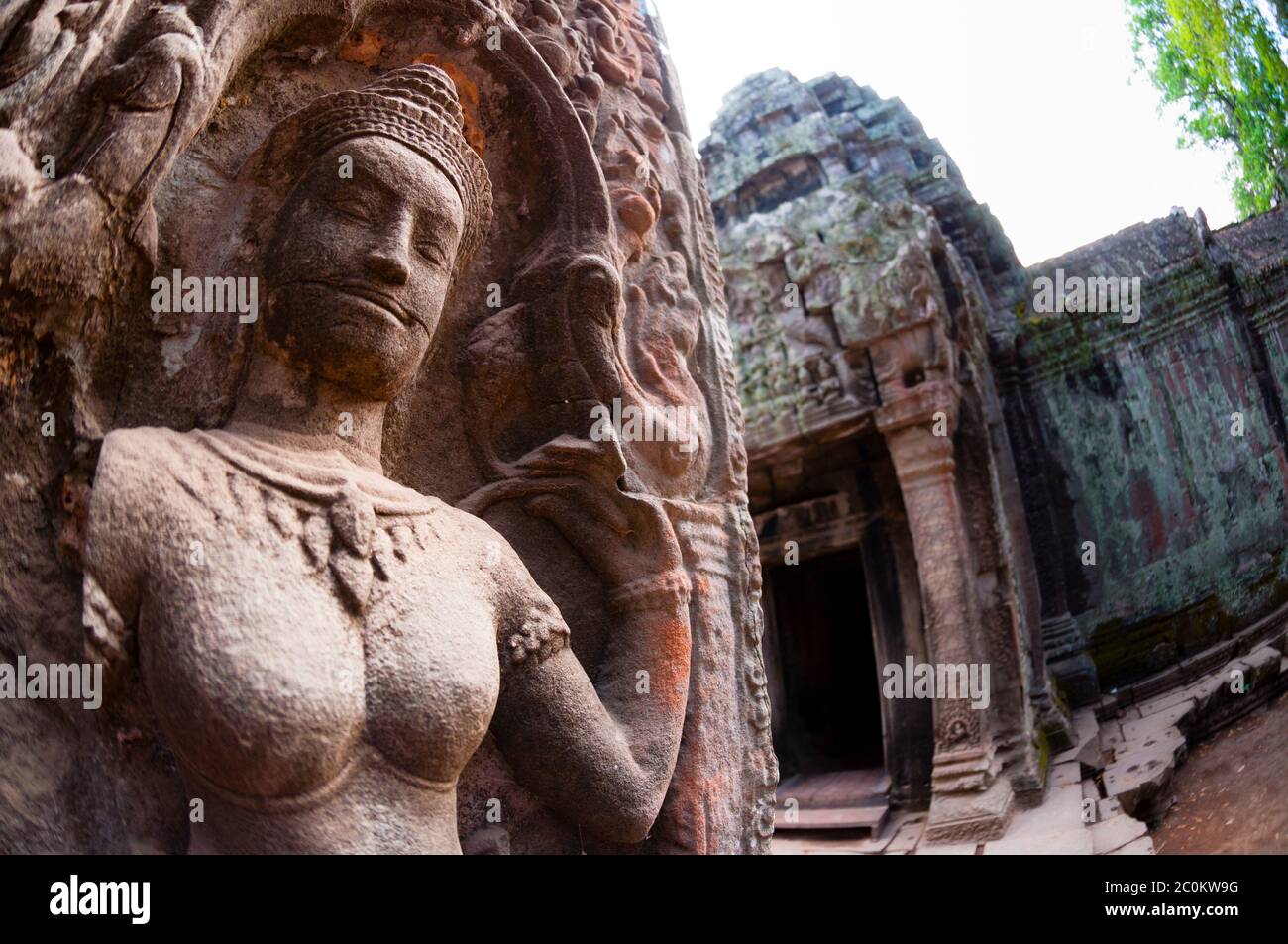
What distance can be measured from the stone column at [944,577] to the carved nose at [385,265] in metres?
5.98

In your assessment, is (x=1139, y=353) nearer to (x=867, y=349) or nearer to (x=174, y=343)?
(x=867, y=349)

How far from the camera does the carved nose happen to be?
1740 mm

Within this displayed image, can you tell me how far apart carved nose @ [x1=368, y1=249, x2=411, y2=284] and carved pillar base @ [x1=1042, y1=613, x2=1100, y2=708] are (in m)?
7.91

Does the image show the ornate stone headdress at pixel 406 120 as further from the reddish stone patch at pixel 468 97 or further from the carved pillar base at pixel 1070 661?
the carved pillar base at pixel 1070 661

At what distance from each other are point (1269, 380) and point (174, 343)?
8.91 metres

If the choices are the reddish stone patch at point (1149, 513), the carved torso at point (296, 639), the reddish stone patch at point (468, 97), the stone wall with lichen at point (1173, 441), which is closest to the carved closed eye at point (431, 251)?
the carved torso at point (296, 639)

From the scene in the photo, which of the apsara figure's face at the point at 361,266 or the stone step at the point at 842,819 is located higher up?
the apsara figure's face at the point at 361,266

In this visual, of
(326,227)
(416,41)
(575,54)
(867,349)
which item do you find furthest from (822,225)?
(326,227)

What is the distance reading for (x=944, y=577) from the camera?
23.7ft

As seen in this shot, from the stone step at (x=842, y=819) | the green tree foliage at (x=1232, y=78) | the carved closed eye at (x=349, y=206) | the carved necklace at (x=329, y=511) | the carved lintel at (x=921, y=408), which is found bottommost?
the stone step at (x=842, y=819)

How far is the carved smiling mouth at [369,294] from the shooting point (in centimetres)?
174

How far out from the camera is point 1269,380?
793 centimetres

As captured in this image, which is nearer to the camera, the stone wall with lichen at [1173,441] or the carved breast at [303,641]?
the carved breast at [303,641]

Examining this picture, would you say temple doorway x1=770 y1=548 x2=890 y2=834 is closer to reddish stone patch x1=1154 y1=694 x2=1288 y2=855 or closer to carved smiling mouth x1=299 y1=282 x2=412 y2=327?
reddish stone patch x1=1154 y1=694 x2=1288 y2=855
